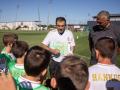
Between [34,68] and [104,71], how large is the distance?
1020 mm

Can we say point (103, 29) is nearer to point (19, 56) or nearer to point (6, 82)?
point (19, 56)

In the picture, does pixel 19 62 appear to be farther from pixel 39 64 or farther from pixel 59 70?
pixel 59 70

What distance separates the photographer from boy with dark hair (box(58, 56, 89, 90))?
9.43 feet

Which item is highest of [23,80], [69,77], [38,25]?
[69,77]

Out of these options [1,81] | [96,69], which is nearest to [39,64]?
[96,69]

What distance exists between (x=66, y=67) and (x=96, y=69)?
5.41 ft

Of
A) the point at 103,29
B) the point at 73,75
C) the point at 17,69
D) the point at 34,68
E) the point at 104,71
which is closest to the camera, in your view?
the point at 73,75

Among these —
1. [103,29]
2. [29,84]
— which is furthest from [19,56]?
[103,29]

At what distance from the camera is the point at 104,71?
14.7ft

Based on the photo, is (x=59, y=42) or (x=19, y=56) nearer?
(x=19, y=56)

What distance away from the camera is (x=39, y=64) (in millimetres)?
4023

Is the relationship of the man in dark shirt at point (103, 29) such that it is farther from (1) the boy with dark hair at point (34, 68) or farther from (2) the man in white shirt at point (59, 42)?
(1) the boy with dark hair at point (34, 68)

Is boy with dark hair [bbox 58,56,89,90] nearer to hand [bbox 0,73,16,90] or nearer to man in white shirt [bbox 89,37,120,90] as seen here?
hand [bbox 0,73,16,90]

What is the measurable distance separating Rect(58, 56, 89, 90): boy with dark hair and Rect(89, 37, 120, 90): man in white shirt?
1.49 metres
